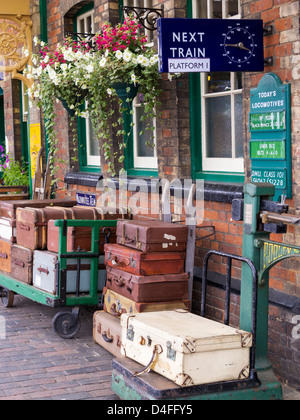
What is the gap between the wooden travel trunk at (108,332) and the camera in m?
5.88

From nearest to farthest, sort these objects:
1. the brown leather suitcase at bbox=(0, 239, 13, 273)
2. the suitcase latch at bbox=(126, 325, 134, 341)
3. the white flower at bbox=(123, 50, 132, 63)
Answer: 1. the suitcase latch at bbox=(126, 325, 134, 341)
2. the white flower at bbox=(123, 50, 132, 63)
3. the brown leather suitcase at bbox=(0, 239, 13, 273)

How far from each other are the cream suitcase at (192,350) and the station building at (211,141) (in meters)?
0.83

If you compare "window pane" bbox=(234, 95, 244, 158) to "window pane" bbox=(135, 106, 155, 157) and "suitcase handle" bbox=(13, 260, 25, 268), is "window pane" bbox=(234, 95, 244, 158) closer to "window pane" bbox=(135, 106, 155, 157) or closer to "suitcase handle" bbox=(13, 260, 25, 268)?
"window pane" bbox=(135, 106, 155, 157)

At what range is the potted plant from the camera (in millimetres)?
6781

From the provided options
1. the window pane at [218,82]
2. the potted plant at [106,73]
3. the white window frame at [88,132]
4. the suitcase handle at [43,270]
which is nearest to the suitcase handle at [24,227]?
the suitcase handle at [43,270]

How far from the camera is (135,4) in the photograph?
25.4 feet

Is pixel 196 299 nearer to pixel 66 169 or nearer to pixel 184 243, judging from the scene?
pixel 184 243

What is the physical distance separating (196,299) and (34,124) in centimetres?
534

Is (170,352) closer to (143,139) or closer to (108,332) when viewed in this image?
(108,332)

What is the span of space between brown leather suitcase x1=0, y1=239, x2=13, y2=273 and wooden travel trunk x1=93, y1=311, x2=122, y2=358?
176 cm

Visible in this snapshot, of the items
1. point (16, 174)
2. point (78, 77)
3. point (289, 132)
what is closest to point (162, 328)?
point (289, 132)

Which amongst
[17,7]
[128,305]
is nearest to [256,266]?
[128,305]

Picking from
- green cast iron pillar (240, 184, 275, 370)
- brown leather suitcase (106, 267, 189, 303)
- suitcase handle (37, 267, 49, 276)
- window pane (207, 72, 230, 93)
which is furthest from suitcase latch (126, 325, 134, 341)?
window pane (207, 72, 230, 93)

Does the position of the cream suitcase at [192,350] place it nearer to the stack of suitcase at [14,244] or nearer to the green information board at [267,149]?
the green information board at [267,149]
